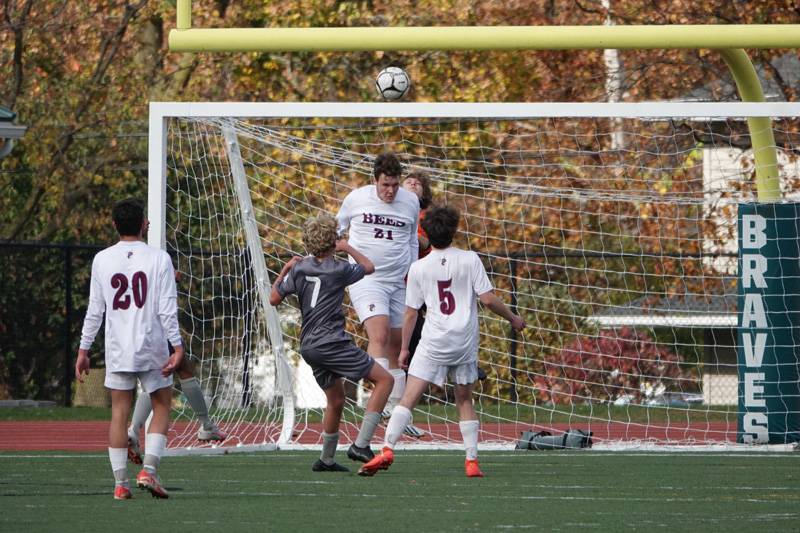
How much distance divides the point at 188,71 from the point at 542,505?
17932 mm

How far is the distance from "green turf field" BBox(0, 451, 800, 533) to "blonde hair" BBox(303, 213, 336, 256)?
4.71ft

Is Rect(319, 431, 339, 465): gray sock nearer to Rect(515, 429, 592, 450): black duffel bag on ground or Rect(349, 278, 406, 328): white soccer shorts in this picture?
Rect(349, 278, 406, 328): white soccer shorts

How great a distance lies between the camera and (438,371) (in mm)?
8945

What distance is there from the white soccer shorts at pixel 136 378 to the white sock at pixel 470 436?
2.02m

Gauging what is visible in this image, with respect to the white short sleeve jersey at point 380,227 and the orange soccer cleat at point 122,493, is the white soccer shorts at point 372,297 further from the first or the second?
the orange soccer cleat at point 122,493

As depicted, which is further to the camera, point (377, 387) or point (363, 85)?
point (363, 85)

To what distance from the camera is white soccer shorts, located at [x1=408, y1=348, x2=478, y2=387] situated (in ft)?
29.3

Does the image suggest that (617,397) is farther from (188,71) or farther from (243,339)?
(188,71)

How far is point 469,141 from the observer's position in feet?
69.9

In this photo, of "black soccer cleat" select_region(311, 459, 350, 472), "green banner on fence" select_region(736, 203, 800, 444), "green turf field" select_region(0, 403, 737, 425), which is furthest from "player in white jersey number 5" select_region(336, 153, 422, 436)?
"green turf field" select_region(0, 403, 737, 425)

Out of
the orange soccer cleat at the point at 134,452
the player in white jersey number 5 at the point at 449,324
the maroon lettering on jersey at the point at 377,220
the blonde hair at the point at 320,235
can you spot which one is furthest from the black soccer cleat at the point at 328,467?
the maroon lettering on jersey at the point at 377,220

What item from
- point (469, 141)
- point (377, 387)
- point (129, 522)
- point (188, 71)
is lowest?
point (129, 522)

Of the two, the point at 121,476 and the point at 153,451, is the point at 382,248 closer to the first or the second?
the point at 153,451

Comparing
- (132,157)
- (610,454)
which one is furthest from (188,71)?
(610,454)
